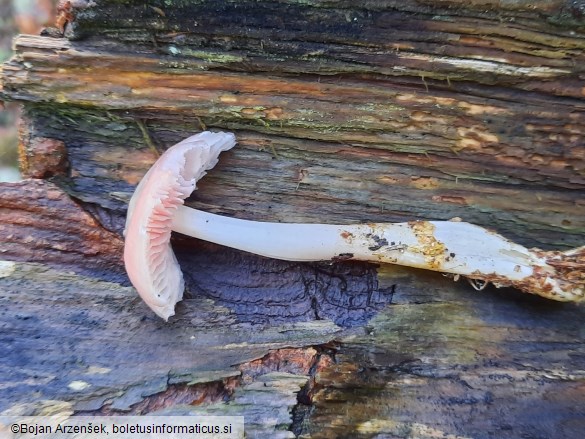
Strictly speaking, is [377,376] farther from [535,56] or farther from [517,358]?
[535,56]

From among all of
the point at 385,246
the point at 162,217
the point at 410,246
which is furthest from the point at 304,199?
the point at 162,217

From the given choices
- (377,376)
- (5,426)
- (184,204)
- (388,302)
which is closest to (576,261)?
(388,302)

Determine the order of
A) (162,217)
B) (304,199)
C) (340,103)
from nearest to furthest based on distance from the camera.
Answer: (162,217) → (340,103) → (304,199)

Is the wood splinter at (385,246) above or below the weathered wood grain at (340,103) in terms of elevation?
below

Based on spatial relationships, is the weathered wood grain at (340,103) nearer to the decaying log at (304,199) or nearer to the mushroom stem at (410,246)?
the decaying log at (304,199)

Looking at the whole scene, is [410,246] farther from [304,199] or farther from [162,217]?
[162,217]

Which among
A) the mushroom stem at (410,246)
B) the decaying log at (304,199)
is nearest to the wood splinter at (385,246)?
the mushroom stem at (410,246)

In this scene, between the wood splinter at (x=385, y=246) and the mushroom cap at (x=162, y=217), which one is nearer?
the mushroom cap at (x=162, y=217)
